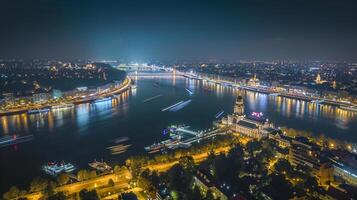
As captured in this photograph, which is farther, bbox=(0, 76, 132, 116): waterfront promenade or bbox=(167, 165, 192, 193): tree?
bbox=(0, 76, 132, 116): waterfront promenade

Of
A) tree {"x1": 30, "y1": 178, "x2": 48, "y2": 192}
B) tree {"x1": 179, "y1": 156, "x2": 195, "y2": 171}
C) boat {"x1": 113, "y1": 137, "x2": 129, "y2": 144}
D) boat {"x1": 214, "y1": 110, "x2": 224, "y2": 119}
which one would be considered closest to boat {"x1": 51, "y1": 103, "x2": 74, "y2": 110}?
boat {"x1": 113, "y1": 137, "x2": 129, "y2": 144}

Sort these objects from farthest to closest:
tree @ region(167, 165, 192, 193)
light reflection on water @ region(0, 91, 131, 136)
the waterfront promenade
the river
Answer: the waterfront promenade → light reflection on water @ region(0, 91, 131, 136) → the river → tree @ region(167, 165, 192, 193)

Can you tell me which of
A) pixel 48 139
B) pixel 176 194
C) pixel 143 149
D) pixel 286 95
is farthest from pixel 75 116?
pixel 286 95

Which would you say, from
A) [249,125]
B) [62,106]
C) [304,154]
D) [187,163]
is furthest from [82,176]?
[62,106]

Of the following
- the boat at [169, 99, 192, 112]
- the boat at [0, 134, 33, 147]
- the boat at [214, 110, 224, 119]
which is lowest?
the boat at [0, 134, 33, 147]

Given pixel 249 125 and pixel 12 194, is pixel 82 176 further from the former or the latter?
pixel 249 125

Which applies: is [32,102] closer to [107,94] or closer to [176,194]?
[107,94]

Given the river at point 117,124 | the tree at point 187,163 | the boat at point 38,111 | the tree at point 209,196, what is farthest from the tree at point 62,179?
Result: the boat at point 38,111

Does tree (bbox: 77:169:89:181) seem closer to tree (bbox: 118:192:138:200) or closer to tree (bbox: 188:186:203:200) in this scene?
tree (bbox: 118:192:138:200)
